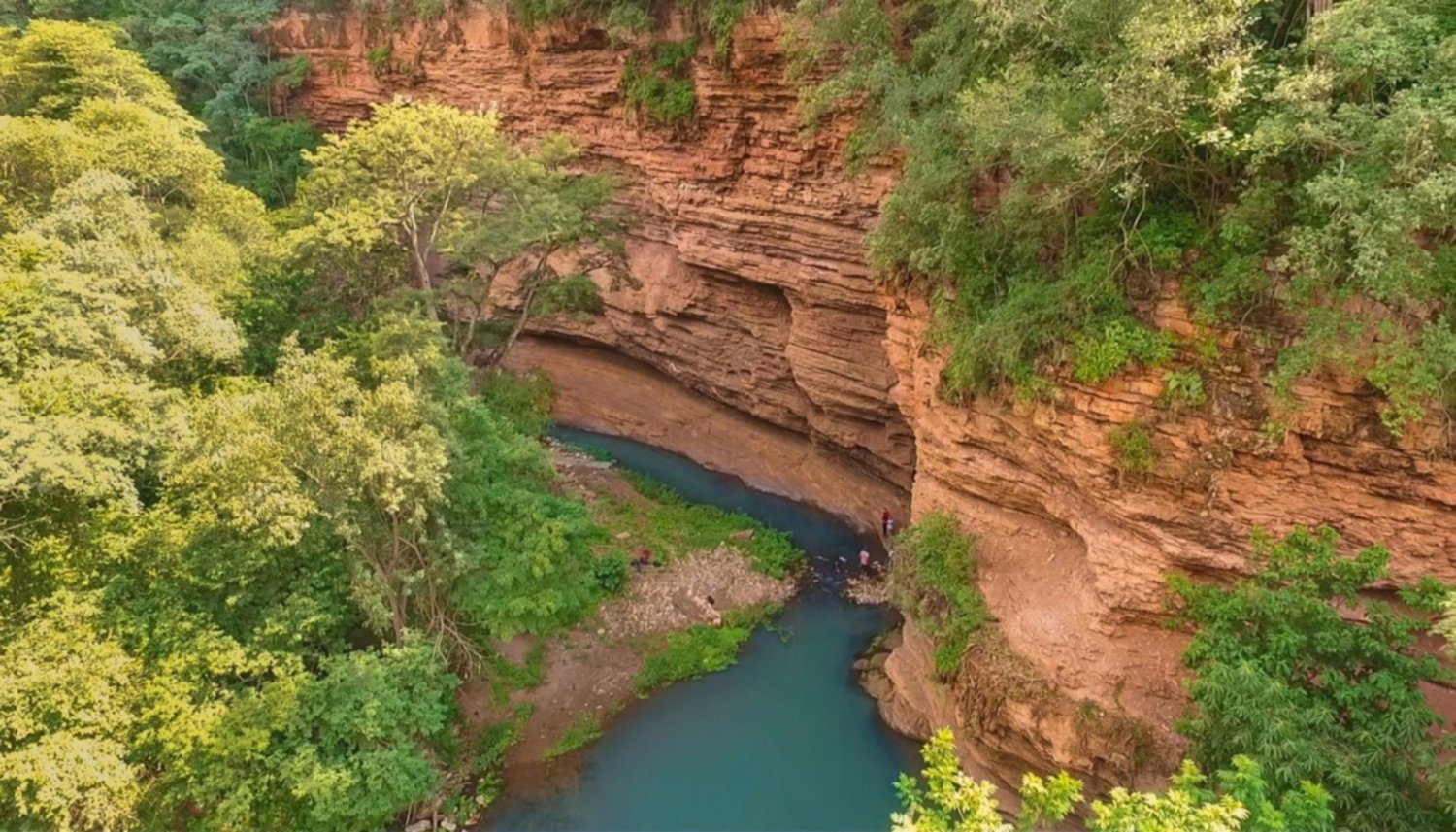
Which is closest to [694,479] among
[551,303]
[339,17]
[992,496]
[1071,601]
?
[551,303]

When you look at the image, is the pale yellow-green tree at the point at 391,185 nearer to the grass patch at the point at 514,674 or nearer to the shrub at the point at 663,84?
the shrub at the point at 663,84

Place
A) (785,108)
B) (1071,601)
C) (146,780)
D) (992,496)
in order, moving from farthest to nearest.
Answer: (785,108)
(992,496)
(1071,601)
(146,780)

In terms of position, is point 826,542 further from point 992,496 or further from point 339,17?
point 339,17

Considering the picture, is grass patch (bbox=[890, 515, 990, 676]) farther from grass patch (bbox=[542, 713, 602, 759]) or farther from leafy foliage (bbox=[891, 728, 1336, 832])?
grass patch (bbox=[542, 713, 602, 759])

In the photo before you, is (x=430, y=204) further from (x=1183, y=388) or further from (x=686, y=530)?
(x=1183, y=388)

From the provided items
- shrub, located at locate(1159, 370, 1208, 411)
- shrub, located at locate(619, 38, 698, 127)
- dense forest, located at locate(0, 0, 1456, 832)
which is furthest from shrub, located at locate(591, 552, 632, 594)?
shrub, located at locate(1159, 370, 1208, 411)

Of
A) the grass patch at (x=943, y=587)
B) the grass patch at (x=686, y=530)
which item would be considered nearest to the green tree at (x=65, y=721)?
the grass patch at (x=686, y=530)

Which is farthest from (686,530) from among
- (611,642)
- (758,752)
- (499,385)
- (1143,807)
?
(1143,807)
